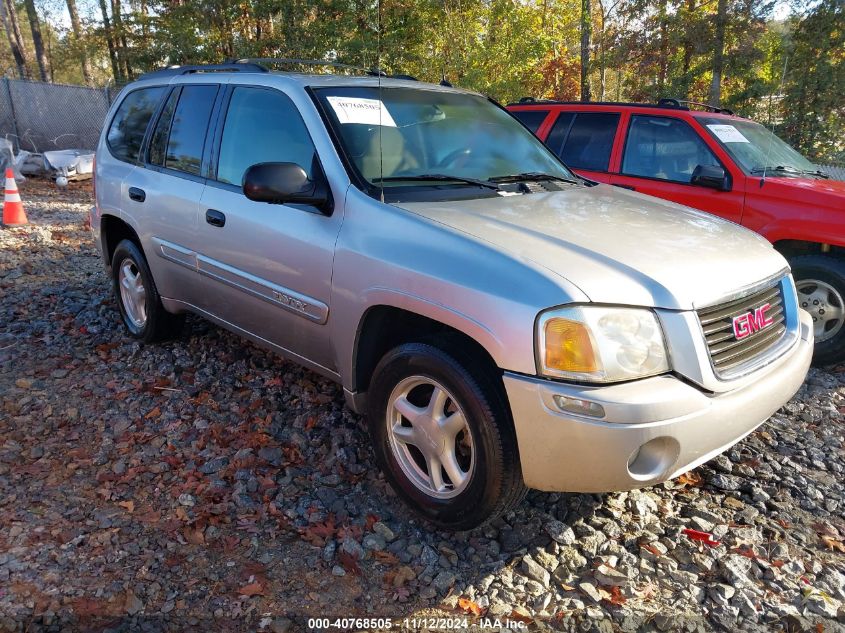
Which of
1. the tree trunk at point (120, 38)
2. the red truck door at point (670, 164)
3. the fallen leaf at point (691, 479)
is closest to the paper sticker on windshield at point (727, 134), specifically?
the red truck door at point (670, 164)

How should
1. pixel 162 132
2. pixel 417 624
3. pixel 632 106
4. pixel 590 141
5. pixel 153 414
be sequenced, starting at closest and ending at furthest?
pixel 417 624, pixel 153 414, pixel 162 132, pixel 632 106, pixel 590 141

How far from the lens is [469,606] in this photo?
2404 millimetres

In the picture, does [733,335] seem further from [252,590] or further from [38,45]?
[38,45]

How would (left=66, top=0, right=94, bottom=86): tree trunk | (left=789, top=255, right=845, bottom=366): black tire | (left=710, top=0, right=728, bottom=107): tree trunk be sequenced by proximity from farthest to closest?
(left=66, top=0, right=94, bottom=86): tree trunk, (left=710, top=0, right=728, bottom=107): tree trunk, (left=789, top=255, right=845, bottom=366): black tire

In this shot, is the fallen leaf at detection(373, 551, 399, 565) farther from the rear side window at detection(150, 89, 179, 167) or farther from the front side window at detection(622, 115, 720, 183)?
A: the front side window at detection(622, 115, 720, 183)

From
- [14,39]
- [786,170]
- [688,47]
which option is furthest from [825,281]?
[14,39]

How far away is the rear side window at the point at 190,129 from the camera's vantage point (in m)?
3.87

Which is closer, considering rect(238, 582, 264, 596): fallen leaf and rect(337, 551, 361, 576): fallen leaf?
rect(238, 582, 264, 596): fallen leaf

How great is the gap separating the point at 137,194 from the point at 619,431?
3545mm

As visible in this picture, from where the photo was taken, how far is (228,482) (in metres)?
3.12

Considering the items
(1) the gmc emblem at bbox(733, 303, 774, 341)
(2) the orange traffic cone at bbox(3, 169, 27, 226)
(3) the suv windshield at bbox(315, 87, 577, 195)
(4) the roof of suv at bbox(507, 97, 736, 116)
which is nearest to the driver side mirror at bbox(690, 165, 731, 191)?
(4) the roof of suv at bbox(507, 97, 736, 116)

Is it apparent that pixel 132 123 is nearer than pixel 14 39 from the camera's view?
Yes

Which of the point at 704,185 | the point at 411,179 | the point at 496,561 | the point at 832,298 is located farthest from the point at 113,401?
the point at 832,298

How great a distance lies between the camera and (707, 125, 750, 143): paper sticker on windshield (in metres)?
5.41
